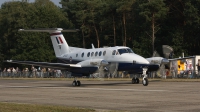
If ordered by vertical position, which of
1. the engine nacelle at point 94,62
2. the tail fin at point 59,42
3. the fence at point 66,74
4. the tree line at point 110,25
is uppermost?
the tree line at point 110,25

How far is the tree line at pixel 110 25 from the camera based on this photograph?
69.4 m

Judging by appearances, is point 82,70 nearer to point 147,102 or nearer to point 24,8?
point 147,102

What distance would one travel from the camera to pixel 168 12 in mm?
72250

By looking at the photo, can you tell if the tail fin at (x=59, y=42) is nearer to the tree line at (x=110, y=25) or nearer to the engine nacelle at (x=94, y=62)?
the engine nacelle at (x=94, y=62)

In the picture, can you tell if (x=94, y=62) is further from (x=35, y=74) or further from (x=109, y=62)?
(x=35, y=74)

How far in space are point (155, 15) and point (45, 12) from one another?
1325 inches

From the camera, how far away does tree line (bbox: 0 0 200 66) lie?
69438 mm

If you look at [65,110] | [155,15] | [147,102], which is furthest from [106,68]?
[155,15]

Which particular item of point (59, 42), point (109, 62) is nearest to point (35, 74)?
point (59, 42)

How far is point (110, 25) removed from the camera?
8094cm

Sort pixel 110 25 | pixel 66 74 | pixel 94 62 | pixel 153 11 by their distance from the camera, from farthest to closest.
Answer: pixel 110 25 → pixel 153 11 → pixel 66 74 → pixel 94 62

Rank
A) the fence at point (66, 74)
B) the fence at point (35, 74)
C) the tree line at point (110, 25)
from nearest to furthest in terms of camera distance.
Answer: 1. the fence at point (66, 74)
2. the fence at point (35, 74)
3. the tree line at point (110, 25)

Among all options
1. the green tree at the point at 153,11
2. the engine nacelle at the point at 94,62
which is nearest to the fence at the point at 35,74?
the green tree at the point at 153,11

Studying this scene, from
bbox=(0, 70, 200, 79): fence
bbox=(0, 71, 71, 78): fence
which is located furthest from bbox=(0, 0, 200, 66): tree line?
bbox=(0, 70, 200, 79): fence
